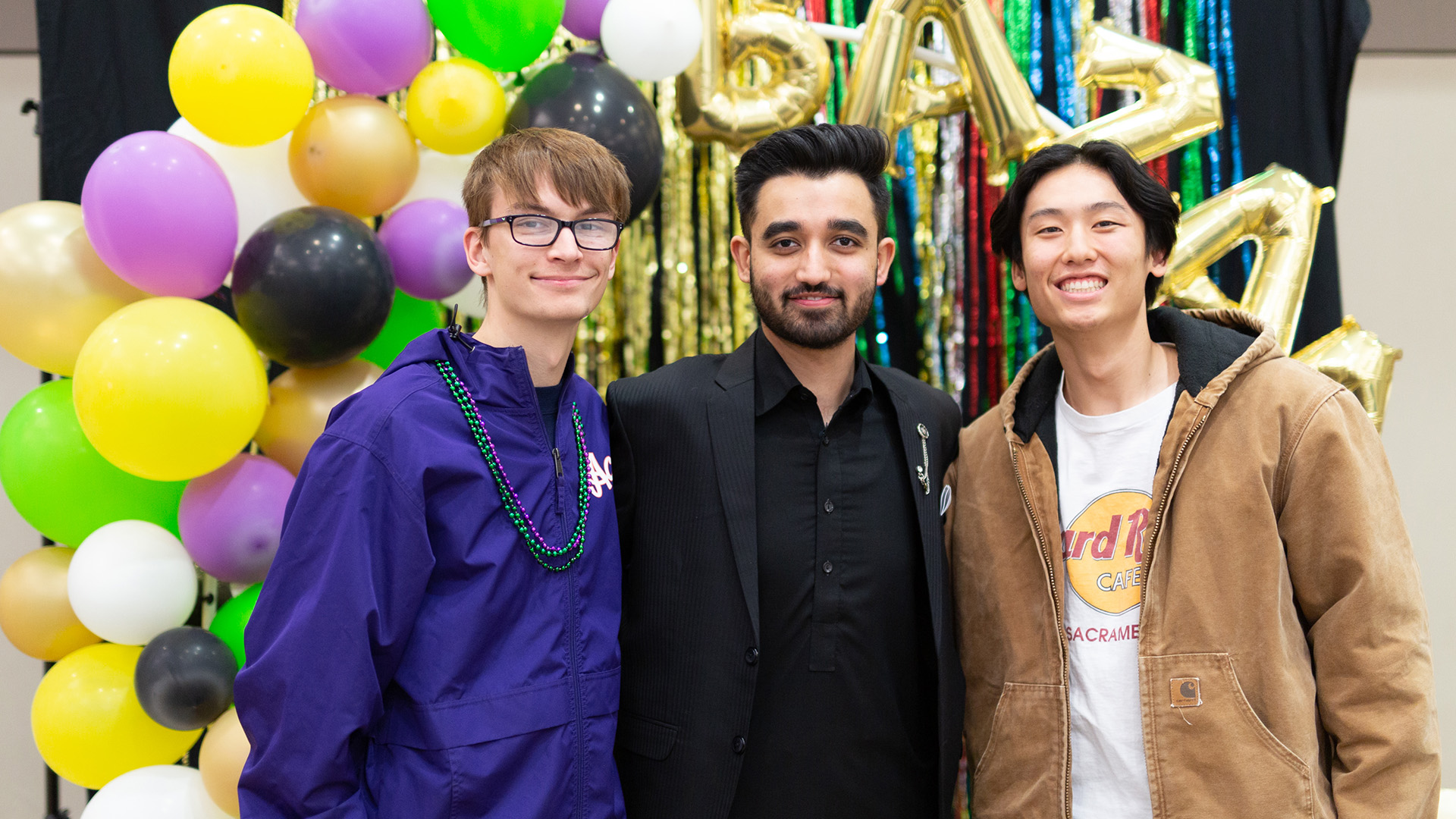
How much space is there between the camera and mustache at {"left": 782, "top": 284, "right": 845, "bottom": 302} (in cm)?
182

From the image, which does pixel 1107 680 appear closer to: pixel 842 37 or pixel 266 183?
pixel 842 37

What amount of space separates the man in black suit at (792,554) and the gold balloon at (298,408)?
0.70 m

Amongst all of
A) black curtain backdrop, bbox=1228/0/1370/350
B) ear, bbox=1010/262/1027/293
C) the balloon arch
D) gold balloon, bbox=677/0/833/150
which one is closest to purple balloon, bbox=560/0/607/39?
the balloon arch

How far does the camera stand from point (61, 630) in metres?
2.14

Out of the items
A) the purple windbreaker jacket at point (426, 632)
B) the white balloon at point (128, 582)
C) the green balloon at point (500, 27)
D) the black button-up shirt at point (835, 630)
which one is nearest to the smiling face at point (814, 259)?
the black button-up shirt at point (835, 630)

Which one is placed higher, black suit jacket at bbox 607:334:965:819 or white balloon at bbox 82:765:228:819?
black suit jacket at bbox 607:334:965:819

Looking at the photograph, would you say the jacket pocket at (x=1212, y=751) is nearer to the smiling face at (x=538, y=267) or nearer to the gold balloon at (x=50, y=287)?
the smiling face at (x=538, y=267)

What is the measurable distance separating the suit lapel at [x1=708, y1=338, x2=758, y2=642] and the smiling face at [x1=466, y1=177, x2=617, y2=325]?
0.39 m

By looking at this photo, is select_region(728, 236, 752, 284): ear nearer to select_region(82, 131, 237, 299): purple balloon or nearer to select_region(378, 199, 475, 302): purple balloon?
select_region(378, 199, 475, 302): purple balloon

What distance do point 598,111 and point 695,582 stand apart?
1095 mm

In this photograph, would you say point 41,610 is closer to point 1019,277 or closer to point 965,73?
point 1019,277

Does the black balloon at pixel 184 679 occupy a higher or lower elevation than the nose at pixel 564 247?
lower

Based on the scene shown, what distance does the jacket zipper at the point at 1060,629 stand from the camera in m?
1.62

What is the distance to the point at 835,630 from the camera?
1.73m
